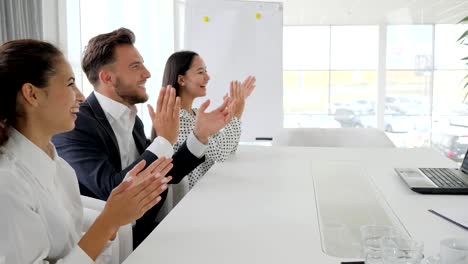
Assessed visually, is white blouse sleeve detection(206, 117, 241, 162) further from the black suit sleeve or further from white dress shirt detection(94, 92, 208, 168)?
the black suit sleeve

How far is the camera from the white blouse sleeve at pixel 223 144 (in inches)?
81.0

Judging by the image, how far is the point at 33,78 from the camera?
1042mm

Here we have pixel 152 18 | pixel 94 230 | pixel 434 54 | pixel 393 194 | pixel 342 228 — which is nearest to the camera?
pixel 94 230

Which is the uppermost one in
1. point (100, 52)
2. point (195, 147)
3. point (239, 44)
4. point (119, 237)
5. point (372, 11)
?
point (372, 11)

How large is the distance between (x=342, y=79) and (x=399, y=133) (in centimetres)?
140

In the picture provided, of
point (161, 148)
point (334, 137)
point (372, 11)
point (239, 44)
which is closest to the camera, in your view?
point (161, 148)

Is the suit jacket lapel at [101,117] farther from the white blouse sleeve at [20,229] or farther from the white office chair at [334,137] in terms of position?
the white office chair at [334,137]

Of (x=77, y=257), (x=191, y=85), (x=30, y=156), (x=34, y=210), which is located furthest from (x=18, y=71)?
(x=191, y=85)

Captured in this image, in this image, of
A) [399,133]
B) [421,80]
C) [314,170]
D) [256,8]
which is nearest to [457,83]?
[421,80]

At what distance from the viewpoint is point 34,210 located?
0.94 m

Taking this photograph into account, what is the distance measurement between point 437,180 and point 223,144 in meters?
0.95

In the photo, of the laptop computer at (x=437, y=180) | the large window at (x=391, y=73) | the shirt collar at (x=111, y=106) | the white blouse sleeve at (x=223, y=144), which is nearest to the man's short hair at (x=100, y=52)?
the shirt collar at (x=111, y=106)

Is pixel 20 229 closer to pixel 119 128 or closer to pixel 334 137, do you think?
pixel 119 128

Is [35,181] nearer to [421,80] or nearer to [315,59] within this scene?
[315,59]
